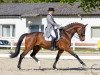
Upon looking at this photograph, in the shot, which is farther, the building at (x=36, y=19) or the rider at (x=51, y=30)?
the building at (x=36, y=19)

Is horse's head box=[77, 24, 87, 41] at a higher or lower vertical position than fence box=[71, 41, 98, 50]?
higher

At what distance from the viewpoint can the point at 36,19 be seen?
4756 cm

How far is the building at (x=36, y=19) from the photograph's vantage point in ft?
148

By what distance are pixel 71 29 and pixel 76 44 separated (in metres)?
21.3

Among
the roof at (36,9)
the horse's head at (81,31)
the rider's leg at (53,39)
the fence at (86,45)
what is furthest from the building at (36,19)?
the rider's leg at (53,39)

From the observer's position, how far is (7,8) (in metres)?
50.9

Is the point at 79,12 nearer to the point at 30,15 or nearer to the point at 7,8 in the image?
the point at 30,15

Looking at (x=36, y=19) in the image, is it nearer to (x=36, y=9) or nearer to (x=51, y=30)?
(x=36, y=9)

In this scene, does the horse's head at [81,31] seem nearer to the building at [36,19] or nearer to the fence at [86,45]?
the fence at [86,45]

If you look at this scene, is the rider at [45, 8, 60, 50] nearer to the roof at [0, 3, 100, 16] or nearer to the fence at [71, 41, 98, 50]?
the fence at [71, 41, 98, 50]

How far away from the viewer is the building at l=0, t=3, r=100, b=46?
45.2 meters

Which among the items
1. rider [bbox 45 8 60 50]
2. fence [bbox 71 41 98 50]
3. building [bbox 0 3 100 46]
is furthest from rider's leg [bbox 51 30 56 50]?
building [bbox 0 3 100 46]

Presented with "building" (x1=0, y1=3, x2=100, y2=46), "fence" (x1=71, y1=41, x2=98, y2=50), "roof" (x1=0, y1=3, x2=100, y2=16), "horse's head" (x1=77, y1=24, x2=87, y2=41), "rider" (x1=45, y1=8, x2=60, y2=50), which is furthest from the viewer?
"roof" (x1=0, y1=3, x2=100, y2=16)

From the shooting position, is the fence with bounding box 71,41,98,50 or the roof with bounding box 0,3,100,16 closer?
the fence with bounding box 71,41,98,50
